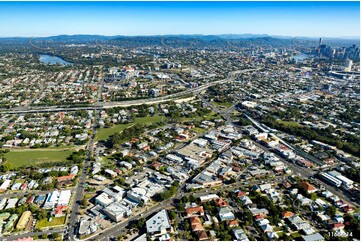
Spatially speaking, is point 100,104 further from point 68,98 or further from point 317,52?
point 317,52


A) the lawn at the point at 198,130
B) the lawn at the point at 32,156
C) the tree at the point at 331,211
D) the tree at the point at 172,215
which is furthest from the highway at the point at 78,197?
the tree at the point at 331,211

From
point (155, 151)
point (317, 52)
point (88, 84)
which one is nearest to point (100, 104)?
point (88, 84)

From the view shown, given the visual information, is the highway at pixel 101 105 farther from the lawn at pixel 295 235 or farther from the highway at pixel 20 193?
the lawn at pixel 295 235

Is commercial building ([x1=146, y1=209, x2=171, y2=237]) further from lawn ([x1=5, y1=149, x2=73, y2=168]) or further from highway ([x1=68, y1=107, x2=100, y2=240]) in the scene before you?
lawn ([x1=5, y1=149, x2=73, y2=168])

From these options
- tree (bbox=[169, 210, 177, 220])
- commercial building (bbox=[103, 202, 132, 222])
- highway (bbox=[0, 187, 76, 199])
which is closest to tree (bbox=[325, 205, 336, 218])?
tree (bbox=[169, 210, 177, 220])

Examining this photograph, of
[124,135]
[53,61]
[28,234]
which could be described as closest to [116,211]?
[28,234]
